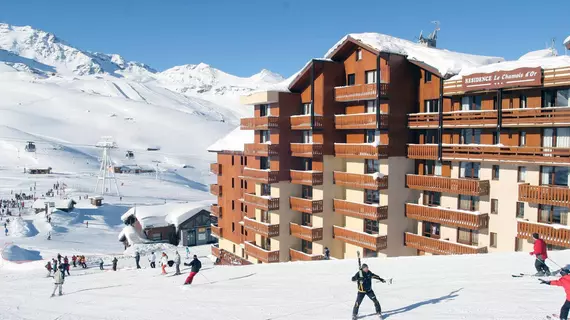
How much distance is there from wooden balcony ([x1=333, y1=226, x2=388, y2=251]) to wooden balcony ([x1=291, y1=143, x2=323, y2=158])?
18.1ft

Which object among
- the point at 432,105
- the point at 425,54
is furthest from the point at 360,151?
the point at 425,54

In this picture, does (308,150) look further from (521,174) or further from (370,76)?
(521,174)

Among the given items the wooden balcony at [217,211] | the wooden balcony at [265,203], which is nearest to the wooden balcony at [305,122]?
the wooden balcony at [265,203]

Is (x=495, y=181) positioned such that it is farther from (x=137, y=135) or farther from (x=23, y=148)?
(x=137, y=135)

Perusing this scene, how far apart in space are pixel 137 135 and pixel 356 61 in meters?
175

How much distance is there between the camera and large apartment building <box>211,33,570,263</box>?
27.2m

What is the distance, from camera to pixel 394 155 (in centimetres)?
3222

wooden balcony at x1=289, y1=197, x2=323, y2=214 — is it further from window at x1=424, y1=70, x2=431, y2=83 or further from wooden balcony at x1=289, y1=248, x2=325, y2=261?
window at x1=424, y1=70, x2=431, y2=83

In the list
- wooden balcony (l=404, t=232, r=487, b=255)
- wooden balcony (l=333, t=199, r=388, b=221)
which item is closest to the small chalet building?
wooden balcony (l=333, t=199, r=388, b=221)

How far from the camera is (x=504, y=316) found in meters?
14.1

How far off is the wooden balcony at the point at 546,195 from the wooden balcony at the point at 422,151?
5.90 meters

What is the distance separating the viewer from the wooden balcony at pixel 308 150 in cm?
3521

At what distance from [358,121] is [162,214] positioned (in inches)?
1654

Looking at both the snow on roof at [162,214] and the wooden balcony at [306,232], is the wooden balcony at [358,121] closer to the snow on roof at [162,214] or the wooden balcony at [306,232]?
the wooden balcony at [306,232]
